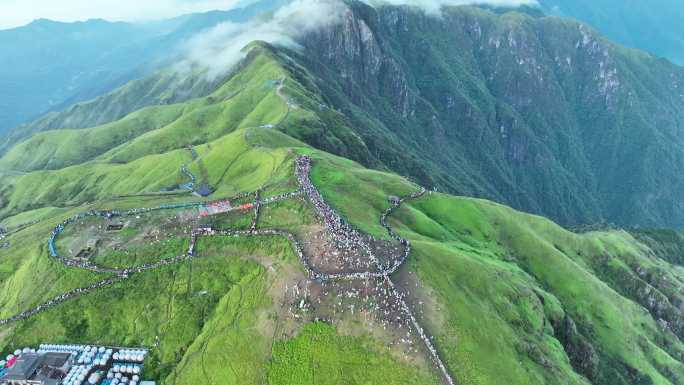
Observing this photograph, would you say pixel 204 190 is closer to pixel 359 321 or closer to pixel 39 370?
pixel 39 370

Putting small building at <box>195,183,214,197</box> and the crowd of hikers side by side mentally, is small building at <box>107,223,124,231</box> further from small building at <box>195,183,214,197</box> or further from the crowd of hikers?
small building at <box>195,183,214,197</box>

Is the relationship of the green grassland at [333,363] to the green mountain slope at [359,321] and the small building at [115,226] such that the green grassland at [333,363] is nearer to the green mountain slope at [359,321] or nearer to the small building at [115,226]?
the green mountain slope at [359,321]

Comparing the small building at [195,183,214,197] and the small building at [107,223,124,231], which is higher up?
the small building at [107,223,124,231]

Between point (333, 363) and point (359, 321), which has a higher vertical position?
point (359, 321)

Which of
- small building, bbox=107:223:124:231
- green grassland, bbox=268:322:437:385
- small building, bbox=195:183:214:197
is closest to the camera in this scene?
green grassland, bbox=268:322:437:385

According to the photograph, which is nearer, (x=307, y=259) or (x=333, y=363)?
(x=333, y=363)

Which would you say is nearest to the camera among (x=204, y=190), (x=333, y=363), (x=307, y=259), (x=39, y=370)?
(x=333, y=363)

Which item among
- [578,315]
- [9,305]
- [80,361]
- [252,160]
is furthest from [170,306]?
[578,315]

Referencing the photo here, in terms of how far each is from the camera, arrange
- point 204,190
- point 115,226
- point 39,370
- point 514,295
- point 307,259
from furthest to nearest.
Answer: point 204,190
point 115,226
point 514,295
point 307,259
point 39,370

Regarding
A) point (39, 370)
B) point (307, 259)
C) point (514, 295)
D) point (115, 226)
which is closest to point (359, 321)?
point (307, 259)

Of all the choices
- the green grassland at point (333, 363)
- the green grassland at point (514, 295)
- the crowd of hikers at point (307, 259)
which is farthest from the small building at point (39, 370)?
the green grassland at point (514, 295)

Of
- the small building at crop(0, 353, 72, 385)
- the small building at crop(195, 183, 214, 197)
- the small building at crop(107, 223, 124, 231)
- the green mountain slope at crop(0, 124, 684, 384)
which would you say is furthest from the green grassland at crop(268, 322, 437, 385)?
the small building at crop(195, 183, 214, 197)

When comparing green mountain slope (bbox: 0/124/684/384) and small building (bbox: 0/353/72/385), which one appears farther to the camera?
small building (bbox: 0/353/72/385)
